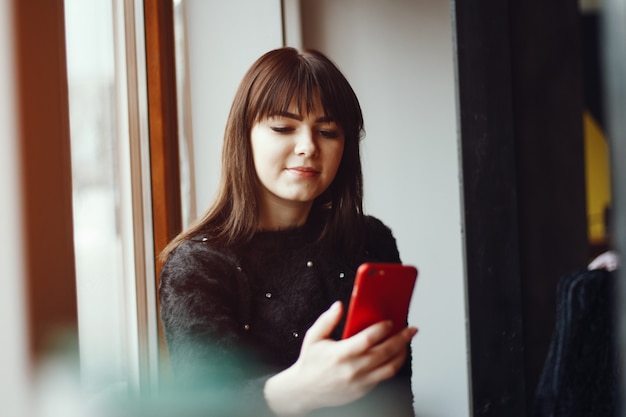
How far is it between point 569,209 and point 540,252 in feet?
0.15

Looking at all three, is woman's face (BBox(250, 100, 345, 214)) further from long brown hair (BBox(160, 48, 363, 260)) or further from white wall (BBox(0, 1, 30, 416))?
white wall (BBox(0, 1, 30, 416))

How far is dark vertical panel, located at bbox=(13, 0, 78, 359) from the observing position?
0.39 metres

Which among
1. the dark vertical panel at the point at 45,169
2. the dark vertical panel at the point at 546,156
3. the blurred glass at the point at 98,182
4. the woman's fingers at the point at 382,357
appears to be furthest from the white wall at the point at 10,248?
the dark vertical panel at the point at 546,156

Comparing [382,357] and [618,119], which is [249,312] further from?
[618,119]

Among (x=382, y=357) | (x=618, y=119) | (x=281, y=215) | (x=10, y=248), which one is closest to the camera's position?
(x=618, y=119)

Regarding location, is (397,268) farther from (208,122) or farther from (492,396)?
(208,122)

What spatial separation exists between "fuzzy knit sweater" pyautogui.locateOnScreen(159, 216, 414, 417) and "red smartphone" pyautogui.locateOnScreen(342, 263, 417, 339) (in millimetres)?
50

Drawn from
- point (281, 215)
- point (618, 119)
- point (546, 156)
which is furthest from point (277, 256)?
point (618, 119)

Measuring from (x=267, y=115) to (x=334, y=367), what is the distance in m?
0.22

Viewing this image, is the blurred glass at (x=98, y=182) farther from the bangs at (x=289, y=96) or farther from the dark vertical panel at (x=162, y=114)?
the bangs at (x=289, y=96)

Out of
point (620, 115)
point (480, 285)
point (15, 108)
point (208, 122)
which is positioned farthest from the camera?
point (208, 122)

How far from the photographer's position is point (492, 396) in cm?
49

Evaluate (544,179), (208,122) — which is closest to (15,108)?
(208,122)

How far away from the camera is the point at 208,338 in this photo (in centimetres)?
53
